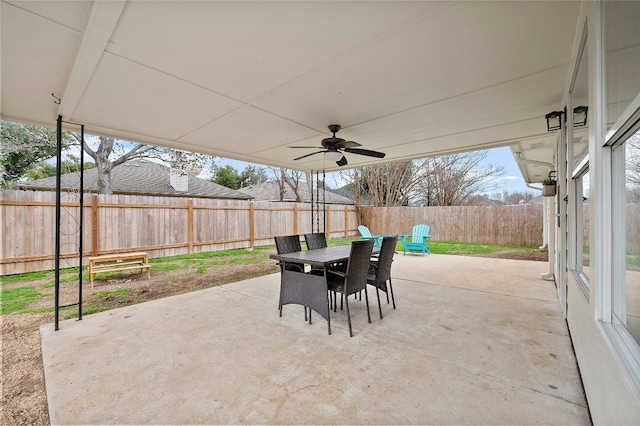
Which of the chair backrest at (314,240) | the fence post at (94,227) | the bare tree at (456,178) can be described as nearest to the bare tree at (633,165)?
the chair backrest at (314,240)

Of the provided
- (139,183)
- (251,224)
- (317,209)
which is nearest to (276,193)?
(139,183)

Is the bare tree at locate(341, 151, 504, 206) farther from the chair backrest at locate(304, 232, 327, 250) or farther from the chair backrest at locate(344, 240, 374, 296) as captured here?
the chair backrest at locate(344, 240, 374, 296)

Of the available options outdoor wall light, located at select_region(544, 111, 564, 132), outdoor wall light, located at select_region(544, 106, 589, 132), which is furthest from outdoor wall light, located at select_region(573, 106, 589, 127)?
outdoor wall light, located at select_region(544, 111, 564, 132)

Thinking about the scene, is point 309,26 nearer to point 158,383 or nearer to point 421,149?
point 158,383

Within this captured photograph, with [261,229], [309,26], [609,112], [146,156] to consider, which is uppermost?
[146,156]

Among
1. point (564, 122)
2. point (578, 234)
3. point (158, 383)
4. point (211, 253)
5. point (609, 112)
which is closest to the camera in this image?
point (609, 112)

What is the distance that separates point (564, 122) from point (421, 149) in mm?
2183

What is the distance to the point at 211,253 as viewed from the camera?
7965 millimetres

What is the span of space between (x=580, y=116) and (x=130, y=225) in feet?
26.5

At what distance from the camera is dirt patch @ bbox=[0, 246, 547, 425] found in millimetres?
1845

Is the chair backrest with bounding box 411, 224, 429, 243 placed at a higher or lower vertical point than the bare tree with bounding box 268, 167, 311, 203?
lower

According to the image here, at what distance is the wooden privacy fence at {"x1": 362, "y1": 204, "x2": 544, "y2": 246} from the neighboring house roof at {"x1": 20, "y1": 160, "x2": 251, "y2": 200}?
7.25m

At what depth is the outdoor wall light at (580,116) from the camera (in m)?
2.00

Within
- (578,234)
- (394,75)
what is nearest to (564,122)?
(578,234)
